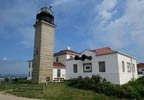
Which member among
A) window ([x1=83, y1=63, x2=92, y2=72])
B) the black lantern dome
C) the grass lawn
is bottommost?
the grass lawn

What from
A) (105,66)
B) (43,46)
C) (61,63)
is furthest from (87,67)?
(61,63)

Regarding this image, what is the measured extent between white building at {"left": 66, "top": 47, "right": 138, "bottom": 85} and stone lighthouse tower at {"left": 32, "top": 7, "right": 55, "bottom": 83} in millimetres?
3839

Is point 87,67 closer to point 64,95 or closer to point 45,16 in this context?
point 64,95

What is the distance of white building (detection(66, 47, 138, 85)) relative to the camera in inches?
753

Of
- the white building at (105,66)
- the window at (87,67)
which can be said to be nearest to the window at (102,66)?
the white building at (105,66)

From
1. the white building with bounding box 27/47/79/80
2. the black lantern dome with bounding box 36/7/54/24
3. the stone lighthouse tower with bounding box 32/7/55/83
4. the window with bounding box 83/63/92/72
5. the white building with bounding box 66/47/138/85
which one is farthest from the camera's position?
the white building with bounding box 27/47/79/80

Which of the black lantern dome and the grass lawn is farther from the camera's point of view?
the black lantern dome

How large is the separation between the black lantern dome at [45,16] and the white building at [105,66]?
845 cm

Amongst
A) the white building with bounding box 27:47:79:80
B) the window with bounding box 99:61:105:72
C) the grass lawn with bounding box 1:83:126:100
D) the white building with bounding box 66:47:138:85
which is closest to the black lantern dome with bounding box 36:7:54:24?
the white building with bounding box 66:47:138:85

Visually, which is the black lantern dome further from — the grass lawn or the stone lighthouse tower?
the grass lawn

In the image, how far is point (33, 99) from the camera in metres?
11.7

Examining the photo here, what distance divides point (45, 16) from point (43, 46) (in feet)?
17.8

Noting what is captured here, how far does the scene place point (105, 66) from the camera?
65.9 ft

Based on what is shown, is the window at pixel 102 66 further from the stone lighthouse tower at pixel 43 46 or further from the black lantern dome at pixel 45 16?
the black lantern dome at pixel 45 16
